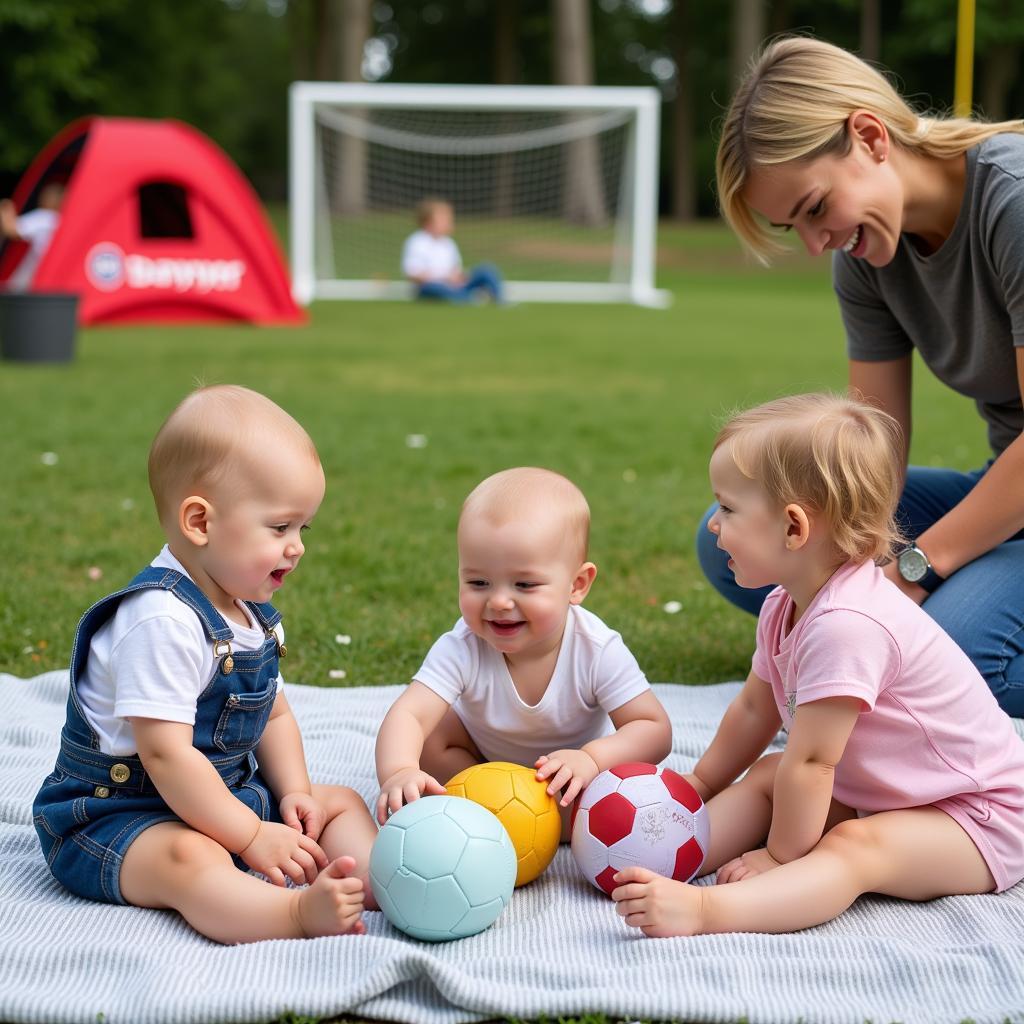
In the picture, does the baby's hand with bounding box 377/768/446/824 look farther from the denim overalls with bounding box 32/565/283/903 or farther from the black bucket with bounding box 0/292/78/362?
the black bucket with bounding box 0/292/78/362

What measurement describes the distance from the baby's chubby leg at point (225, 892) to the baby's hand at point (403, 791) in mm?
245

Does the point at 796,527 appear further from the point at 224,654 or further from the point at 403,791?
the point at 224,654

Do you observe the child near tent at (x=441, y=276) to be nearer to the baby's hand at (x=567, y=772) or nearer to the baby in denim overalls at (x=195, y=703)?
the baby's hand at (x=567, y=772)

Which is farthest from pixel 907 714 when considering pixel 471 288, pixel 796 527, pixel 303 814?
pixel 471 288

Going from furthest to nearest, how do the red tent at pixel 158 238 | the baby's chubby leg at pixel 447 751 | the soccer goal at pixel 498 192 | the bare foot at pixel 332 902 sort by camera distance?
1. the soccer goal at pixel 498 192
2. the red tent at pixel 158 238
3. the baby's chubby leg at pixel 447 751
4. the bare foot at pixel 332 902

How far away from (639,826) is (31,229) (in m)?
12.4

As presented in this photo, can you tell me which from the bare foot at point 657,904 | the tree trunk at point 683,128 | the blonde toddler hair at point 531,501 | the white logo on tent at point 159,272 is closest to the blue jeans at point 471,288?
the white logo on tent at point 159,272

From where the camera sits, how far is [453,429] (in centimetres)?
→ 763

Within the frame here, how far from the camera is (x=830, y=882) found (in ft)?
7.84

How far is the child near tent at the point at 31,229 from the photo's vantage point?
12969mm

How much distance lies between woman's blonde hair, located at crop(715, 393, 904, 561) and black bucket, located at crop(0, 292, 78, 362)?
8379 millimetres

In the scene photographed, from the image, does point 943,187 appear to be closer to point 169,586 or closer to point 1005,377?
point 1005,377

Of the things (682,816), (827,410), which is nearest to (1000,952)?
(682,816)

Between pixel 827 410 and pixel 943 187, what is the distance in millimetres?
1158
